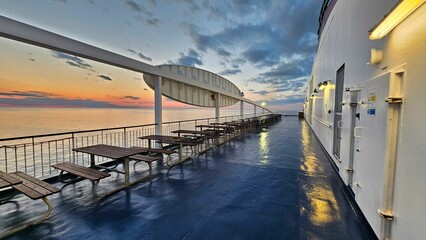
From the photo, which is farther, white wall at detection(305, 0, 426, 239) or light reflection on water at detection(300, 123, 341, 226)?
light reflection on water at detection(300, 123, 341, 226)

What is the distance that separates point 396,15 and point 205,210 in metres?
2.91

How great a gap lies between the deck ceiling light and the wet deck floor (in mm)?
2224

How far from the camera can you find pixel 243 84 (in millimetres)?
24625

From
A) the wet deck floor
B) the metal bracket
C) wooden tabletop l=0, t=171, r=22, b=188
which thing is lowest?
the wet deck floor

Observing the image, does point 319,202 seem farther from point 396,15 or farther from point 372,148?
point 396,15

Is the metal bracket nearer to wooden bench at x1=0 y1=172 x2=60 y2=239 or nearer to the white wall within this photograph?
the white wall

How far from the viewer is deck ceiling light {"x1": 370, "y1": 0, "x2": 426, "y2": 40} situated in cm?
134

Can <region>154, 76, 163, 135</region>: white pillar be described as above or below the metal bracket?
above

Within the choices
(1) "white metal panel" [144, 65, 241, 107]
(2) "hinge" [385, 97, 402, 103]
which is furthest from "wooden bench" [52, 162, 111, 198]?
(1) "white metal panel" [144, 65, 241, 107]

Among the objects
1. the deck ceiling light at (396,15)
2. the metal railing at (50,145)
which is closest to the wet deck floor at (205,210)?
the metal railing at (50,145)

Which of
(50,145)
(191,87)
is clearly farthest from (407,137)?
(50,145)

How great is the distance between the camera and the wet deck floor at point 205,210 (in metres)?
2.17

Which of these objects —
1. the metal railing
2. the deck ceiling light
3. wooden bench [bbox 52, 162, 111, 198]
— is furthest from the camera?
the metal railing

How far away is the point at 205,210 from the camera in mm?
2652
